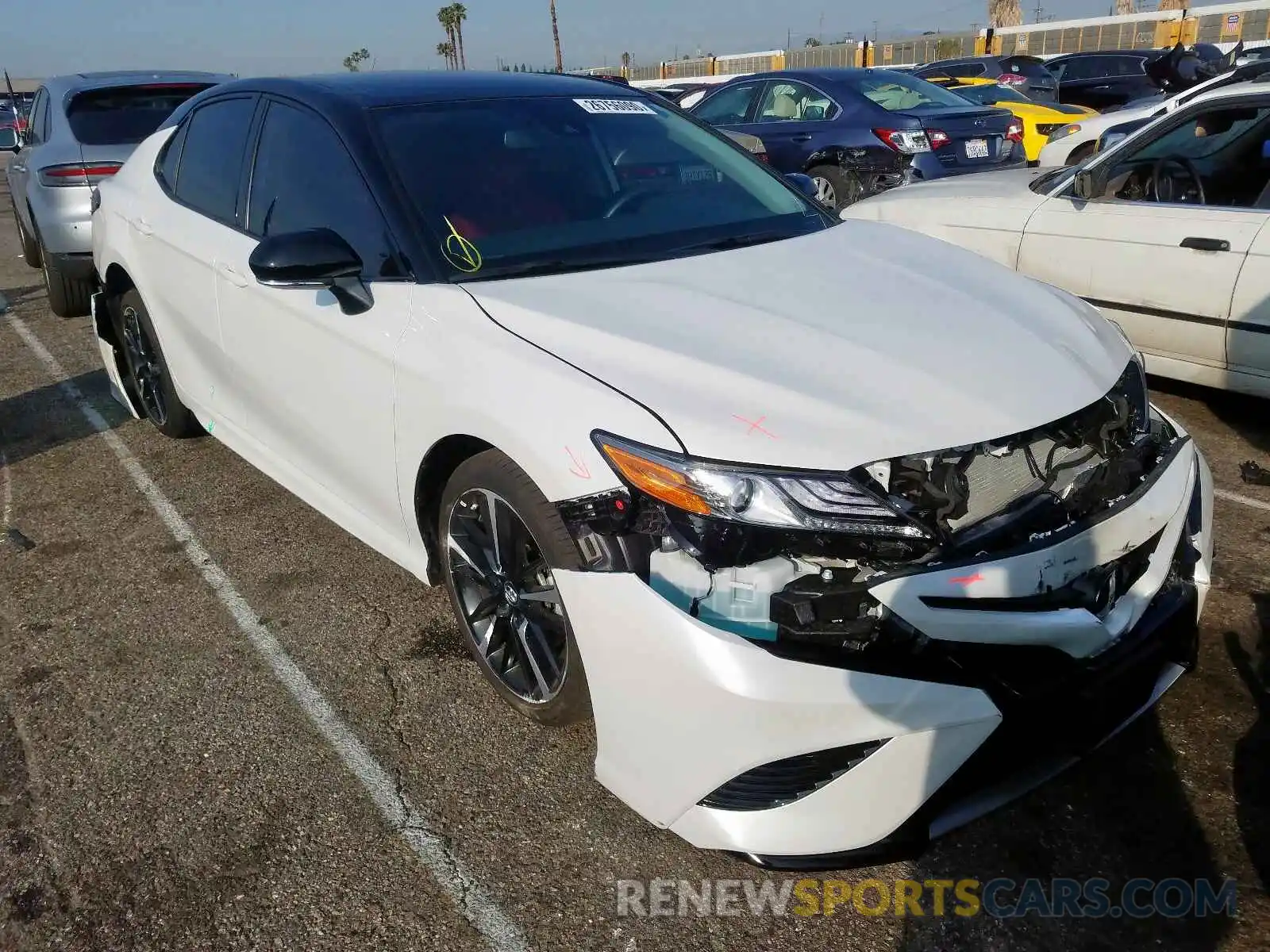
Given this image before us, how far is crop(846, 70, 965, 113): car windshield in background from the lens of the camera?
28.4ft

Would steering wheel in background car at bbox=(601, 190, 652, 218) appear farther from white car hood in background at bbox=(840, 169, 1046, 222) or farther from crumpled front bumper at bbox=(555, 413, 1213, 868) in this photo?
white car hood in background at bbox=(840, 169, 1046, 222)

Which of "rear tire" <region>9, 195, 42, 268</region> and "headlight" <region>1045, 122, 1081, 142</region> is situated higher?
"headlight" <region>1045, 122, 1081, 142</region>

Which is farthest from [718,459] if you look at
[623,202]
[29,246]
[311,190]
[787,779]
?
[29,246]

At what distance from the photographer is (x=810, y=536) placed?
1.96 m

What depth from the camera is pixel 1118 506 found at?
87.1 inches

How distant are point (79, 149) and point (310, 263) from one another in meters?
5.35

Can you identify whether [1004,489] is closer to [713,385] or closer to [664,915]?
[713,385]

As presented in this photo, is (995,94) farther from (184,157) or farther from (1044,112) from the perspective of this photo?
(184,157)

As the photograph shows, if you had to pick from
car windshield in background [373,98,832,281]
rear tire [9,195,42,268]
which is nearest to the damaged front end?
car windshield in background [373,98,832,281]

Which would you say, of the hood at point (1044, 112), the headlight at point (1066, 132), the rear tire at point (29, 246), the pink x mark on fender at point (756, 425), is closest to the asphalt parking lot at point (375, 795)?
the pink x mark on fender at point (756, 425)

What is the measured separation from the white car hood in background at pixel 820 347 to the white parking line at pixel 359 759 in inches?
42.8

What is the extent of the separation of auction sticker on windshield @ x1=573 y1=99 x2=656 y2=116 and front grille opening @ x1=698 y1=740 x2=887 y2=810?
2408 millimetres

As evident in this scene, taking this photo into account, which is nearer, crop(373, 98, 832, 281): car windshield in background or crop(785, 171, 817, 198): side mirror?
crop(373, 98, 832, 281): car windshield in background

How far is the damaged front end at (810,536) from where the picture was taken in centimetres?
193
